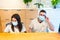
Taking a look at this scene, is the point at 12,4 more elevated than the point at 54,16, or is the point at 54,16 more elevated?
the point at 12,4

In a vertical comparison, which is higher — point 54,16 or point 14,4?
point 14,4

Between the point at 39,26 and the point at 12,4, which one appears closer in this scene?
the point at 39,26

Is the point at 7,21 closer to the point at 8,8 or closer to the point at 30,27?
the point at 8,8

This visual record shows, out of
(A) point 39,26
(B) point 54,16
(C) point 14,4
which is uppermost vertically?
(C) point 14,4

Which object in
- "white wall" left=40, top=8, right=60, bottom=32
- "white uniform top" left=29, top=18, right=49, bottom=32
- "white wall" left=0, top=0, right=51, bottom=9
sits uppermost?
"white wall" left=0, top=0, right=51, bottom=9

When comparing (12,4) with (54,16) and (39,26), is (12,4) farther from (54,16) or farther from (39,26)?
(54,16)

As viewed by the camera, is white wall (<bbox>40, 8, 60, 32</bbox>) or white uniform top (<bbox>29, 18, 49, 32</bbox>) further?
white wall (<bbox>40, 8, 60, 32</bbox>)

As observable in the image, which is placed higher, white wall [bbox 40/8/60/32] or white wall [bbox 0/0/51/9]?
white wall [bbox 0/0/51/9]

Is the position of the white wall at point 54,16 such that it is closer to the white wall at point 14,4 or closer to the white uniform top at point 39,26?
the white wall at point 14,4

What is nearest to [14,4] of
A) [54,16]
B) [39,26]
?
[39,26]

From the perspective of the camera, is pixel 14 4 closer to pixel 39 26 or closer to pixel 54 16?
pixel 39 26

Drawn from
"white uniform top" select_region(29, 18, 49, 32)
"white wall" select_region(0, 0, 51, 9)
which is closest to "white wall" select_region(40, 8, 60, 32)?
"white wall" select_region(0, 0, 51, 9)

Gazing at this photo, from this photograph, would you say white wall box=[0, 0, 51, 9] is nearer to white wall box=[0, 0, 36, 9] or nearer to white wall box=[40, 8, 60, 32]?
white wall box=[0, 0, 36, 9]

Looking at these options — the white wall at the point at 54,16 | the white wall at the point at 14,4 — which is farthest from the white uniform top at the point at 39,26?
the white wall at the point at 14,4
